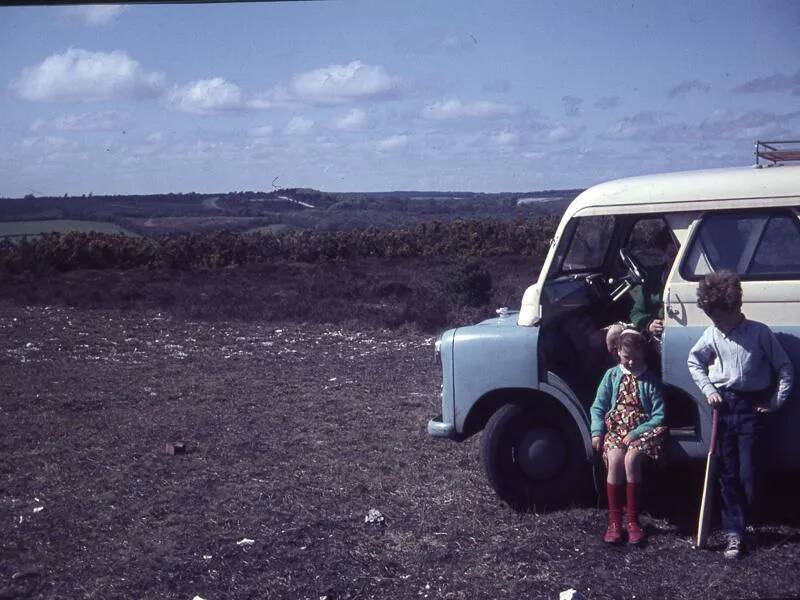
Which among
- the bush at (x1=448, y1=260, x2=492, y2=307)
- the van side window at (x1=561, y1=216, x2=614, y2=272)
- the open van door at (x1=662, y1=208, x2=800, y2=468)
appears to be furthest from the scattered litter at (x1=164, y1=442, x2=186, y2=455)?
the bush at (x1=448, y1=260, x2=492, y2=307)

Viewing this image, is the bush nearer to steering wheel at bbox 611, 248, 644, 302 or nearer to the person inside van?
steering wheel at bbox 611, 248, 644, 302

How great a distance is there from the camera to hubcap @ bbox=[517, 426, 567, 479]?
6035mm

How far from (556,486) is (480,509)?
1.80 ft

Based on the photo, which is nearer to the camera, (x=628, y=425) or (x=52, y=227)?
(x=628, y=425)

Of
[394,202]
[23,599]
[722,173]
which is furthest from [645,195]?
[394,202]

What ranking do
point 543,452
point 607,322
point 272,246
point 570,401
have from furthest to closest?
point 272,246
point 607,322
point 543,452
point 570,401

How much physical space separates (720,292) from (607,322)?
63.2 inches

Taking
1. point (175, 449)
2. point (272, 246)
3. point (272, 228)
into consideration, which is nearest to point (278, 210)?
point (272, 228)

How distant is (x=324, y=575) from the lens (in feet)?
17.0

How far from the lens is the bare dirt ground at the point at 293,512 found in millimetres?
5059

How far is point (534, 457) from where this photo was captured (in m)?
6.05

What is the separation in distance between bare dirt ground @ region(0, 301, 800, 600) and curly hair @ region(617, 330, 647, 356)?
1122mm

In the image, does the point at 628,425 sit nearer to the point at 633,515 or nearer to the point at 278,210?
the point at 633,515

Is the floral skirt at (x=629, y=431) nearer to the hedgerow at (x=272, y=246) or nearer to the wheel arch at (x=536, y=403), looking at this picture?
the wheel arch at (x=536, y=403)
